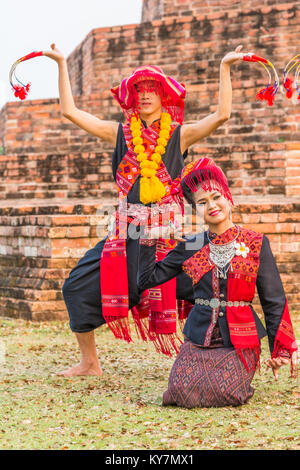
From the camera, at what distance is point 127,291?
13.3 feet

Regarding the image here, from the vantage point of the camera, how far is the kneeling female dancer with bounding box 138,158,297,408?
3.52 meters

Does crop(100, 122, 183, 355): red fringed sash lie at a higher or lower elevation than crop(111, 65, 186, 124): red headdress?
lower

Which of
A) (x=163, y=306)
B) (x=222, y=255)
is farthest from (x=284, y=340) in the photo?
(x=163, y=306)

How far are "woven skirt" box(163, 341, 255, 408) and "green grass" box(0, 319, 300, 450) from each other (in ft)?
0.20

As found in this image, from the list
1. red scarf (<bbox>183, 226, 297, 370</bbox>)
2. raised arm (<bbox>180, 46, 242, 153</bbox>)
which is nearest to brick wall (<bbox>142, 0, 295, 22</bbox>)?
raised arm (<bbox>180, 46, 242, 153</bbox>)

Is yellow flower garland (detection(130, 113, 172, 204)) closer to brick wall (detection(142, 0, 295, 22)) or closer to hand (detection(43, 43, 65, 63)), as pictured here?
hand (detection(43, 43, 65, 63))

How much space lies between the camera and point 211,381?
3.50m

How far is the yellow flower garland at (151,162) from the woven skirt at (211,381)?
40.1 inches

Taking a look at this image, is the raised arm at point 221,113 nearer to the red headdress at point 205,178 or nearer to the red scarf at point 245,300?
the red headdress at point 205,178

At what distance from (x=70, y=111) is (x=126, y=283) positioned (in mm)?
1151

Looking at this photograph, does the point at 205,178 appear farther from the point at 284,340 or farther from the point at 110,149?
the point at 110,149

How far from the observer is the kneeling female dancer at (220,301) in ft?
11.5

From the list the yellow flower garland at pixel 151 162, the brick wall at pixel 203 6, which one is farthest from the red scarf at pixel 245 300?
the brick wall at pixel 203 6
